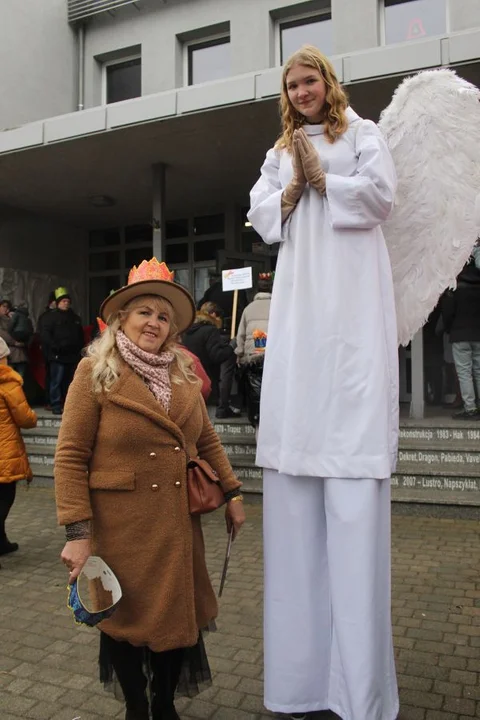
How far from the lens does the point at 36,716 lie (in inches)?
105

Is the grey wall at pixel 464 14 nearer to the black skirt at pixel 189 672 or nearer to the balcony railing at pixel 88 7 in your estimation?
the balcony railing at pixel 88 7

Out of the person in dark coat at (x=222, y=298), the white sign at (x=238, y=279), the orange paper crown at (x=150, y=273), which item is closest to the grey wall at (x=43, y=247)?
the person in dark coat at (x=222, y=298)

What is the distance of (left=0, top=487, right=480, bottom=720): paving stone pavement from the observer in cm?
272

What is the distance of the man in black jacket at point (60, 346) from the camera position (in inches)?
360

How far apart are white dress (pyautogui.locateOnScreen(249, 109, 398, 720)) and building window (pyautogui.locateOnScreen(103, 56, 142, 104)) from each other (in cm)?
1074

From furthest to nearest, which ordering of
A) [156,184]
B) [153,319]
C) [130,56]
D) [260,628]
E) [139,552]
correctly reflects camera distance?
[130,56]
[156,184]
[260,628]
[153,319]
[139,552]

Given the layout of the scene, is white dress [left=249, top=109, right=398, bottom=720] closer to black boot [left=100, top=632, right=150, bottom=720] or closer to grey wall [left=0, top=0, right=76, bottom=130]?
black boot [left=100, top=632, right=150, bottom=720]

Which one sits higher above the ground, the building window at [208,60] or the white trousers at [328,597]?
the building window at [208,60]

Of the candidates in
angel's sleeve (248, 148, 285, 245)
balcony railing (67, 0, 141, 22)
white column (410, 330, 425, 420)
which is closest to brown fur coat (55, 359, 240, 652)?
angel's sleeve (248, 148, 285, 245)

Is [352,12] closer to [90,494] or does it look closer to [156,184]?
[156,184]

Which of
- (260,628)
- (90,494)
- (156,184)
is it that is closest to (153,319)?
(90,494)

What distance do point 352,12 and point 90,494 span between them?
32.2 feet

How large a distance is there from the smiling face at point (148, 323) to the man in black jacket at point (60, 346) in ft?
22.9

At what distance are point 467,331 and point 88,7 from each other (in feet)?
31.1
